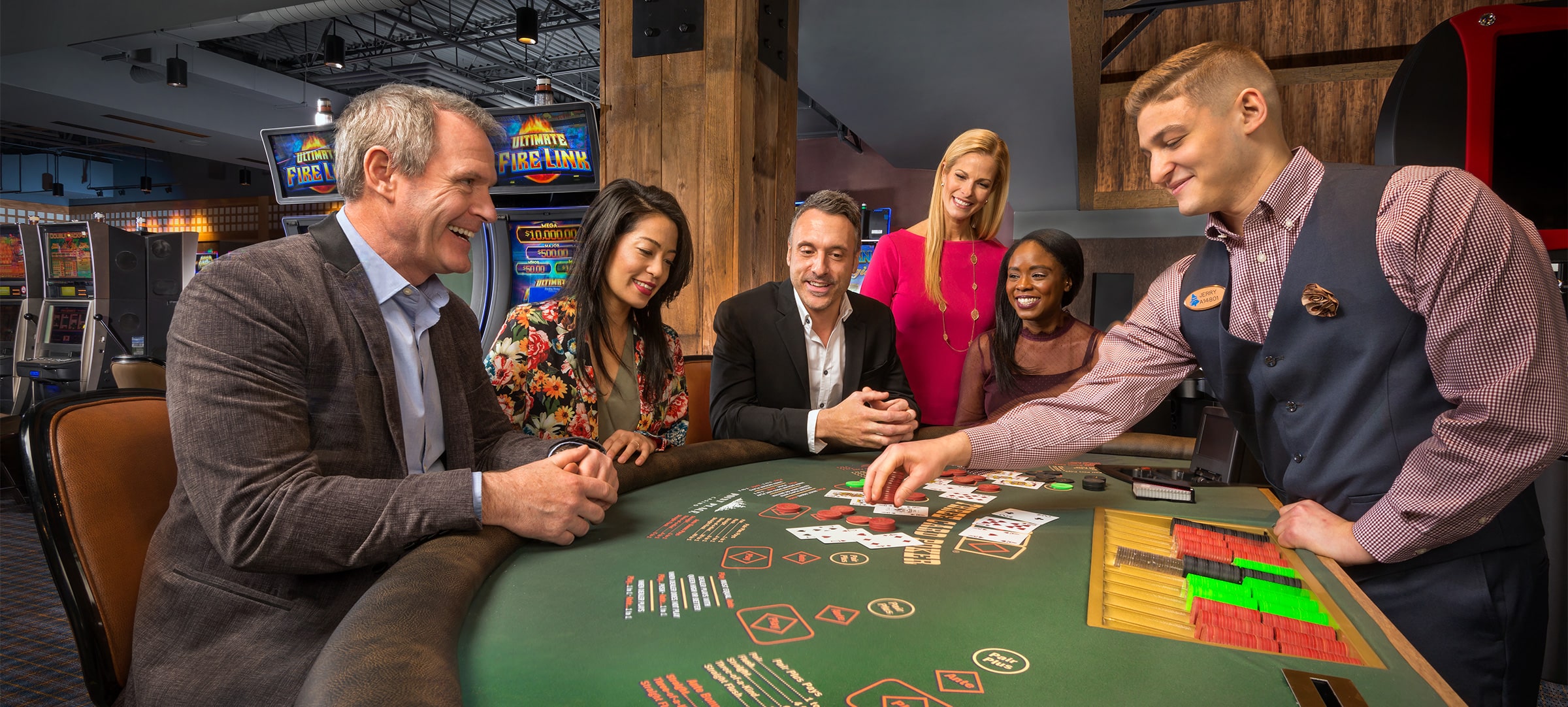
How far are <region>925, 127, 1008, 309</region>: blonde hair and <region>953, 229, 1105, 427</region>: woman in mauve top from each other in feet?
0.44

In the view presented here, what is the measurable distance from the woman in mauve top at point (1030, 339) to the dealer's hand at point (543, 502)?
1.67 m

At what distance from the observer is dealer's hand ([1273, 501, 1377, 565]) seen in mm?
1328

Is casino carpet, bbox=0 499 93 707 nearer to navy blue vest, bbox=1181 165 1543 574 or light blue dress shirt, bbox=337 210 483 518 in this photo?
light blue dress shirt, bbox=337 210 483 518

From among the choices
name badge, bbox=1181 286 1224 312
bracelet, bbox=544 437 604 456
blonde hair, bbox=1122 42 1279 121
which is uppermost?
blonde hair, bbox=1122 42 1279 121

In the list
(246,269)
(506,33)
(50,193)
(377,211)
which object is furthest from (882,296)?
(50,193)

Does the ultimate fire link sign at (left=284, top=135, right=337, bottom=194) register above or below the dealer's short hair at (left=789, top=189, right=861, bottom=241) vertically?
above

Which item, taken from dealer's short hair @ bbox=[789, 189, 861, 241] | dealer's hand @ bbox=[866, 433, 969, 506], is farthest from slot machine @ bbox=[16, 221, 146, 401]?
dealer's hand @ bbox=[866, 433, 969, 506]

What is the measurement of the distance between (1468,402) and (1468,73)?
180cm

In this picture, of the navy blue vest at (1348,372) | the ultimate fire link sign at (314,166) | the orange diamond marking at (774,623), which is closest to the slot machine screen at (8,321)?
the ultimate fire link sign at (314,166)

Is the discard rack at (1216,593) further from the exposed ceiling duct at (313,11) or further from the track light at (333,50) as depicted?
the track light at (333,50)

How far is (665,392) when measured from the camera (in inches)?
95.8

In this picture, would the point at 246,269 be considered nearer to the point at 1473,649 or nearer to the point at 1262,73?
the point at 1262,73

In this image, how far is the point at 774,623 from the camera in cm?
102

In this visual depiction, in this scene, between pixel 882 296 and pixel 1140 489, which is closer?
pixel 1140 489
